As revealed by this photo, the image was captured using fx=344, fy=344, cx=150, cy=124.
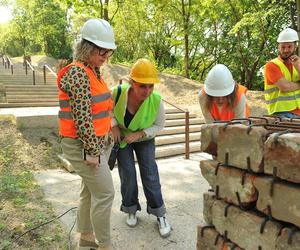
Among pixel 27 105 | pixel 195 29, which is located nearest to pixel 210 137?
pixel 27 105

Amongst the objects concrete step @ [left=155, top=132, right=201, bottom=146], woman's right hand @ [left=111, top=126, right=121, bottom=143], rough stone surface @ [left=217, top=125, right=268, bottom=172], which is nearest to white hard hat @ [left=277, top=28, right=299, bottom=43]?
woman's right hand @ [left=111, top=126, right=121, bottom=143]

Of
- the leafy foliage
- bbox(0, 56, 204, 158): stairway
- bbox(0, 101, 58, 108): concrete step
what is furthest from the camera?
the leafy foliage

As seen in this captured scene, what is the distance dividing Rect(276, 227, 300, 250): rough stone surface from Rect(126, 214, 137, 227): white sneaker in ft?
6.39

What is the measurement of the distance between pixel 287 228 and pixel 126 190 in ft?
6.36

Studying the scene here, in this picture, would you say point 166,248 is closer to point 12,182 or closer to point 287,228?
point 287,228

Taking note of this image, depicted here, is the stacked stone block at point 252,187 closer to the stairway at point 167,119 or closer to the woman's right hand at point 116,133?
the woman's right hand at point 116,133

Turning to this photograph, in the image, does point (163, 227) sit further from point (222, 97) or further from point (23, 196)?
point (23, 196)

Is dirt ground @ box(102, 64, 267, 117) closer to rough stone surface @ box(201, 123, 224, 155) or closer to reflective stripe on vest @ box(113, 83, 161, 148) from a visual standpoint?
reflective stripe on vest @ box(113, 83, 161, 148)

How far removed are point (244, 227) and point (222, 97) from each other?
1294 millimetres

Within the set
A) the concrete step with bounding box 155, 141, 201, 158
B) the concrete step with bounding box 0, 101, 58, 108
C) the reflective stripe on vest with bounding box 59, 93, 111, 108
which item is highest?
the reflective stripe on vest with bounding box 59, 93, 111, 108

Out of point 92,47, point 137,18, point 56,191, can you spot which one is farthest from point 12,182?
point 137,18

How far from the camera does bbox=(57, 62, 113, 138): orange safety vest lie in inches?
99.6

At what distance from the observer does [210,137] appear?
2.30 metres

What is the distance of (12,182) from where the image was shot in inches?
183
